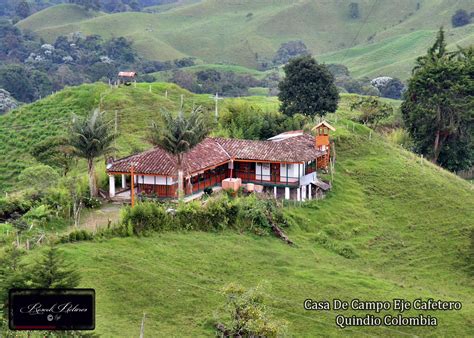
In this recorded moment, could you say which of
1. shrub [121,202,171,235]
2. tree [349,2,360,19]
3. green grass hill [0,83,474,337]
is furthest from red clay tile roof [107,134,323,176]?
tree [349,2,360,19]

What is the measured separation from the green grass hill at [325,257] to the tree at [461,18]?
11317cm

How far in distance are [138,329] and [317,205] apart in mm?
21229

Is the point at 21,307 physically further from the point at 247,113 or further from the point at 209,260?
the point at 247,113

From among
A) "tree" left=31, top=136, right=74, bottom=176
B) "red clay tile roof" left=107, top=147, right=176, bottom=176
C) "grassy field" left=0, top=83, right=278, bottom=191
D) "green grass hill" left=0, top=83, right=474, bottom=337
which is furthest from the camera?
"grassy field" left=0, top=83, right=278, bottom=191

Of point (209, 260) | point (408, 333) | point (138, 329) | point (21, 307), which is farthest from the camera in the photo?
point (209, 260)

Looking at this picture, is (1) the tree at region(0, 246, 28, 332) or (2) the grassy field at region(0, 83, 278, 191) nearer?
(1) the tree at region(0, 246, 28, 332)

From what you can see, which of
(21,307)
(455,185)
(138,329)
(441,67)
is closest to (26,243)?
(138,329)

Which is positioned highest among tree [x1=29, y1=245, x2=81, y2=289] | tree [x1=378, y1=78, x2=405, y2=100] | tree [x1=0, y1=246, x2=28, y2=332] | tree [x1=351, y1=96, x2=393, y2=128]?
tree [x1=29, y1=245, x2=81, y2=289]

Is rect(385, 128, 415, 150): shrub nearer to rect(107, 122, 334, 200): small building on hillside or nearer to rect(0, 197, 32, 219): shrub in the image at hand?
rect(107, 122, 334, 200): small building on hillside

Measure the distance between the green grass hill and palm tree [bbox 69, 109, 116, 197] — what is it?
24.8 ft

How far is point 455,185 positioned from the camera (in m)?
56.5

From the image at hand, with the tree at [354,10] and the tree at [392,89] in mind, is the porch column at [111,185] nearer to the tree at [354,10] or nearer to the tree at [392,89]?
the tree at [392,89]

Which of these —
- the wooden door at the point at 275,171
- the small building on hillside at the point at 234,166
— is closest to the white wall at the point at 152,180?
the small building on hillside at the point at 234,166

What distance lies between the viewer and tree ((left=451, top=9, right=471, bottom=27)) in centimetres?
16738
